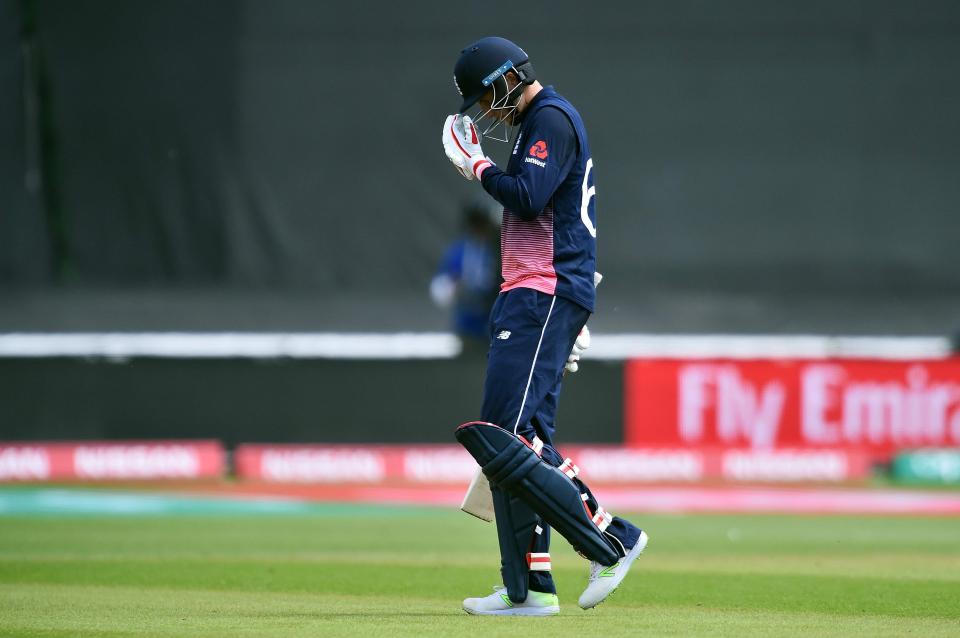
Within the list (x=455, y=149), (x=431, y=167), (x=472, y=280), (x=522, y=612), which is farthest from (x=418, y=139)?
(x=522, y=612)

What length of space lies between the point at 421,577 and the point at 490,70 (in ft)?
7.34

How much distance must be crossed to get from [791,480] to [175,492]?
426 cm

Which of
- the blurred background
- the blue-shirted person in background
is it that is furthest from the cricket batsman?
the blurred background

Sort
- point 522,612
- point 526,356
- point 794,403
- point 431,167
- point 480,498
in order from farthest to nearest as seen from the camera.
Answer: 1. point 431,167
2. point 794,403
3. point 480,498
4. point 522,612
5. point 526,356

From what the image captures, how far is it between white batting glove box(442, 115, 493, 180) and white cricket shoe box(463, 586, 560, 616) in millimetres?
1281

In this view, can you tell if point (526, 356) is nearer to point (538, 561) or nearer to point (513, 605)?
point (538, 561)

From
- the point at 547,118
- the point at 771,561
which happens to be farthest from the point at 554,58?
the point at 547,118

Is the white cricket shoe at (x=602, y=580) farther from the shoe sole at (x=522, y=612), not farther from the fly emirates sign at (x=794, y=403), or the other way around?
the fly emirates sign at (x=794, y=403)

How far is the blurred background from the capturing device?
1197 cm

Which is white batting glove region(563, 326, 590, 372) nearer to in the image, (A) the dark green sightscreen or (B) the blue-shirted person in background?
(B) the blue-shirted person in background

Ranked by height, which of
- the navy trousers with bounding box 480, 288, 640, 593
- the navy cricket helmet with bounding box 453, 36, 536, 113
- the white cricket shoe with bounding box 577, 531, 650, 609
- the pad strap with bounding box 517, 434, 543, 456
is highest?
the navy cricket helmet with bounding box 453, 36, 536, 113

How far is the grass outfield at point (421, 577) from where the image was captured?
461cm

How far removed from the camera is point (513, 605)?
16.2 ft

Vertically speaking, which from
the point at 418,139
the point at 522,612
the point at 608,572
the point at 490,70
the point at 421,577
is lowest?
the point at 421,577
